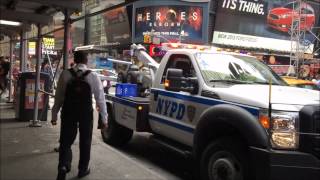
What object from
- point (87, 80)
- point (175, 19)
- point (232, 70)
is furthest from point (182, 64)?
point (175, 19)

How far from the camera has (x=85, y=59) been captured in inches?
261

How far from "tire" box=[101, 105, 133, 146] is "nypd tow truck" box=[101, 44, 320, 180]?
0.72m

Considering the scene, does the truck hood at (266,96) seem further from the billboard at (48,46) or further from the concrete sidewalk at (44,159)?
the billboard at (48,46)

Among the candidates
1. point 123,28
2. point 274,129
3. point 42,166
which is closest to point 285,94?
point 274,129

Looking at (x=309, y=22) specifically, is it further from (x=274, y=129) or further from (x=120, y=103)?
(x=274, y=129)

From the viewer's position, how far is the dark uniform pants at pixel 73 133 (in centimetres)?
634

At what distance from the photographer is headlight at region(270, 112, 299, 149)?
545cm

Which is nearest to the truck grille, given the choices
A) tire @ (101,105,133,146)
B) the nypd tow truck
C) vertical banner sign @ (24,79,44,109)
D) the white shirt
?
the nypd tow truck

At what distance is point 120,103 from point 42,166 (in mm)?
2496

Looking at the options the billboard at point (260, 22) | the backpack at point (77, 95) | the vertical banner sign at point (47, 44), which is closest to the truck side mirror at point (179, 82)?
the backpack at point (77, 95)

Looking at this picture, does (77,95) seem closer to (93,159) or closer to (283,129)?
(93,159)

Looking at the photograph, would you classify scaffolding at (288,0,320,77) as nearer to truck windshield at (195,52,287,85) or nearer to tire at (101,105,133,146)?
tire at (101,105,133,146)

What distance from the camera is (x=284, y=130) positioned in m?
5.49

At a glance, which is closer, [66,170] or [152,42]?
[66,170]
